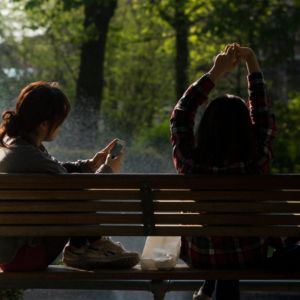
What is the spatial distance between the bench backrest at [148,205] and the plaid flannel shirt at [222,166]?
0.11 metres

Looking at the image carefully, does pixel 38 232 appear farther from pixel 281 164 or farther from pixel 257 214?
pixel 281 164

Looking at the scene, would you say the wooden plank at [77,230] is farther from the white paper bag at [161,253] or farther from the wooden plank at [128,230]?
the white paper bag at [161,253]

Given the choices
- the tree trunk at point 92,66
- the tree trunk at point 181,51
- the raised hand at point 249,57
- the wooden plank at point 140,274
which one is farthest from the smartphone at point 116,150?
the tree trunk at point 181,51

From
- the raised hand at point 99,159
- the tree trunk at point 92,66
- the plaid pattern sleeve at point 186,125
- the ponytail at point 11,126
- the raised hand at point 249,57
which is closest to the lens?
the plaid pattern sleeve at point 186,125

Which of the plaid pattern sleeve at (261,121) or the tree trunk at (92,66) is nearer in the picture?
the plaid pattern sleeve at (261,121)

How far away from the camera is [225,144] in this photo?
464 centimetres

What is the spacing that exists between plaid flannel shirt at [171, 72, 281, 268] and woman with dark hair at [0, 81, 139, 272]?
1.22ft

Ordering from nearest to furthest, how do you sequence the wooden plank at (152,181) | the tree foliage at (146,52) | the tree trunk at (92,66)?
the wooden plank at (152,181) → the tree trunk at (92,66) → the tree foliage at (146,52)

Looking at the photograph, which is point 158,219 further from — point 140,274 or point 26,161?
point 26,161

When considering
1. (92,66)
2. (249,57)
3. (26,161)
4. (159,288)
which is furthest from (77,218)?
(92,66)

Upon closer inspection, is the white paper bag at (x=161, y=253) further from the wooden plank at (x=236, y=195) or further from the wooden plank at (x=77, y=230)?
the wooden plank at (x=236, y=195)

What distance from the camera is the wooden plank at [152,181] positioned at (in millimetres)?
4453

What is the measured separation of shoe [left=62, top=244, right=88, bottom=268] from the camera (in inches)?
189

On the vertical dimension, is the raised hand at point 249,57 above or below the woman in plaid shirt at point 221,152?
above
